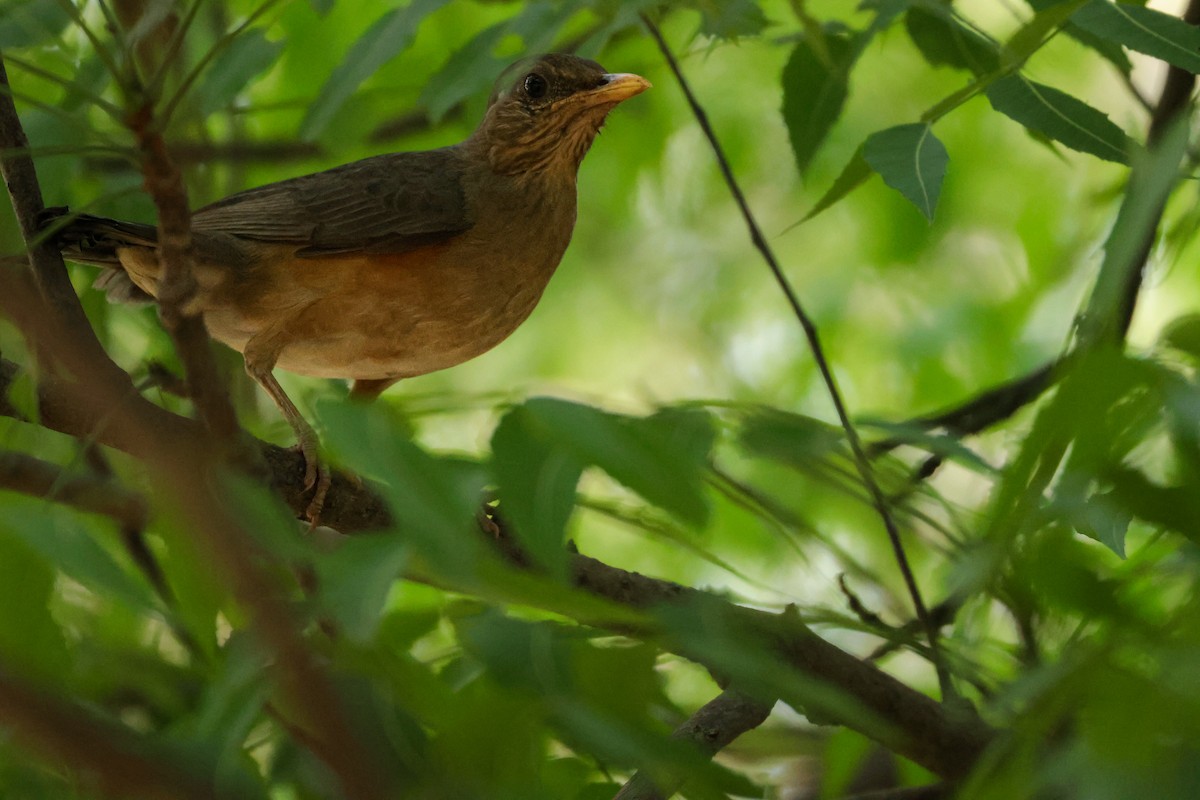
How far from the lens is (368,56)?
3354 mm

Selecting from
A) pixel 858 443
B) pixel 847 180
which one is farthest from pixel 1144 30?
pixel 858 443

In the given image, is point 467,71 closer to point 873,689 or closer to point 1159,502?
point 873,689

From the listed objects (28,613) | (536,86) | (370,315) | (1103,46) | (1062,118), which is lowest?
(28,613)

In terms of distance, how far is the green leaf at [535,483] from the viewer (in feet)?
5.85

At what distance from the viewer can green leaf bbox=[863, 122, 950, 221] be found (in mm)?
2689

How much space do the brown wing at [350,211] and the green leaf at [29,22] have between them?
3.52 ft

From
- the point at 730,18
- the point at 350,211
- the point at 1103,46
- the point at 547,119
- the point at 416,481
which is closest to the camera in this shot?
the point at 416,481

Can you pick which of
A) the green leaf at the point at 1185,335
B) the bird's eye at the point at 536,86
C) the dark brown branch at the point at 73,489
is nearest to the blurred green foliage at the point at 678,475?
the green leaf at the point at 1185,335

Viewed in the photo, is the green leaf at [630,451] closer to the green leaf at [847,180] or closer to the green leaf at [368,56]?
the green leaf at [847,180]

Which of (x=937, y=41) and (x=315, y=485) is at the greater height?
(x=937, y=41)

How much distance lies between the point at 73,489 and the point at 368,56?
138 centimetres

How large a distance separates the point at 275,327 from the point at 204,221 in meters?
0.51

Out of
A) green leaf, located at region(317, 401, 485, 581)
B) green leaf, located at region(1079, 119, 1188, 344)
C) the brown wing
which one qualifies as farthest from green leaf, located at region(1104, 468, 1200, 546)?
the brown wing

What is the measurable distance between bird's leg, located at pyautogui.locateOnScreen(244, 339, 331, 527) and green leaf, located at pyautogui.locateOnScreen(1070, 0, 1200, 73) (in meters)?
2.13
